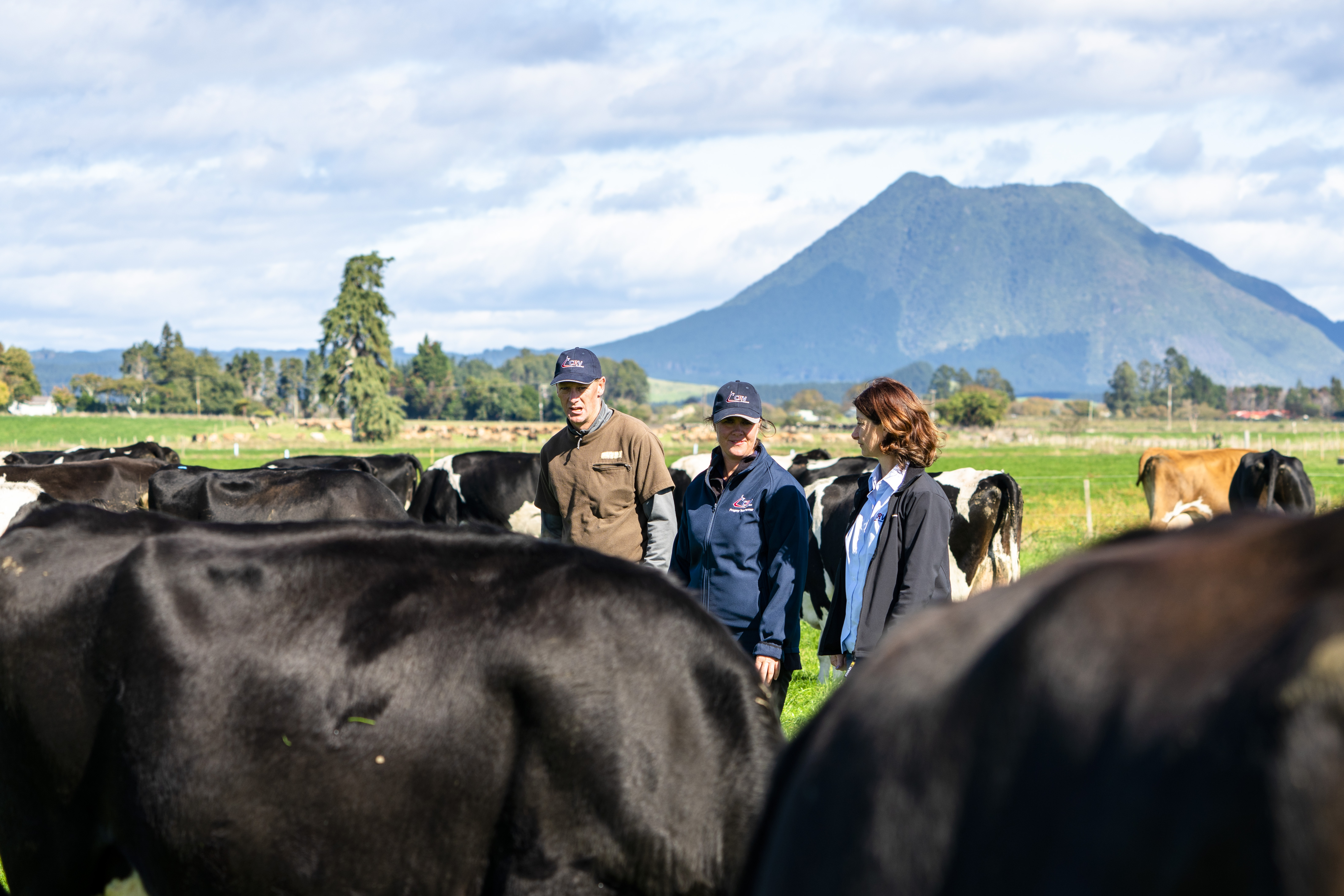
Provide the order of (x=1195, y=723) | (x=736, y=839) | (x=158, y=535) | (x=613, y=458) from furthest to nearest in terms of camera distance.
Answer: (x=613, y=458) < (x=158, y=535) < (x=736, y=839) < (x=1195, y=723)

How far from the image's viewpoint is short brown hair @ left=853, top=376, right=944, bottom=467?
15.9ft

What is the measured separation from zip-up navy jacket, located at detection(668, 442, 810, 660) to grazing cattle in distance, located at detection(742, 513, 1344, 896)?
358 cm

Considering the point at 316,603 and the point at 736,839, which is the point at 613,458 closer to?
the point at 316,603

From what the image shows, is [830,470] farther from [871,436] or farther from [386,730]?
[386,730]

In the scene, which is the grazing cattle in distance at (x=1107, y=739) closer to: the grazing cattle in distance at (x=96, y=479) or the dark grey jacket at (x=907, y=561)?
the dark grey jacket at (x=907, y=561)

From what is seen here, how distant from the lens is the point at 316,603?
10.1 ft

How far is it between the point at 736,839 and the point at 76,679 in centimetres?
199

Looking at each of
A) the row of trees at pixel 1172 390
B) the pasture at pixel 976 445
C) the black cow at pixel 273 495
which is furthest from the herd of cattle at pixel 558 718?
the row of trees at pixel 1172 390

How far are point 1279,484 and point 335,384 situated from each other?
70.9m

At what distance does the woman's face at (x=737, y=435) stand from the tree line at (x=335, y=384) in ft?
244

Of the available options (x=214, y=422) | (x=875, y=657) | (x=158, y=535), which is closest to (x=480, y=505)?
(x=158, y=535)

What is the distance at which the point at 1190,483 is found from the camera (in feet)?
61.1

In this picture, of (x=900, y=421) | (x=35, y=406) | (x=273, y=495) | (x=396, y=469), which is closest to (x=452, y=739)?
(x=900, y=421)

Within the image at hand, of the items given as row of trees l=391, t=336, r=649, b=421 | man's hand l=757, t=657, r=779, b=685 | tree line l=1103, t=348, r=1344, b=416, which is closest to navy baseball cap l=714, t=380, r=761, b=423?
→ man's hand l=757, t=657, r=779, b=685
